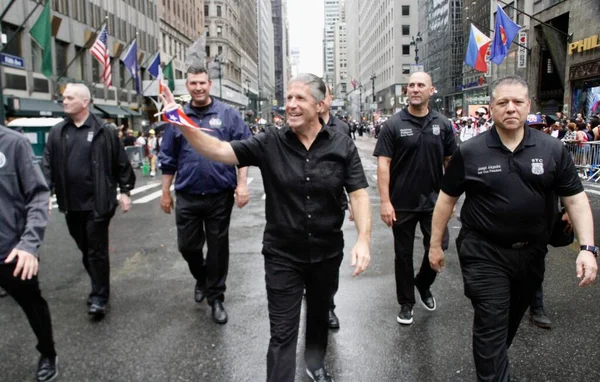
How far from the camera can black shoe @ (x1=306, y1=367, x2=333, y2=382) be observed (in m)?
3.55

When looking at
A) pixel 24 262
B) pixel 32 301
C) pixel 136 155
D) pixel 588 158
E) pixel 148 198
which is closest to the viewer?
pixel 24 262

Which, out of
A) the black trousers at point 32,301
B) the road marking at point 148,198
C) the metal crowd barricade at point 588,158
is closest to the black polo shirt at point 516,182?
the black trousers at point 32,301

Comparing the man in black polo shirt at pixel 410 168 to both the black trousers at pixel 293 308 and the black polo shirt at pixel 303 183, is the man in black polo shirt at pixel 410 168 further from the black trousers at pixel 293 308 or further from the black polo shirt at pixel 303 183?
the black polo shirt at pixel 303 183

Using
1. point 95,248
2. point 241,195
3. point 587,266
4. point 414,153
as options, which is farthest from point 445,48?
point 587,266

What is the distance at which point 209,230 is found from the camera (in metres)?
4.95

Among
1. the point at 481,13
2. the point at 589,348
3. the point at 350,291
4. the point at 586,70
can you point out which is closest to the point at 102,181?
the point at 350,291

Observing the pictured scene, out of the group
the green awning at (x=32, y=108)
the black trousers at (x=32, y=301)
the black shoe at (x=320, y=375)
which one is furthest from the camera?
the green awning at (x=32, y=108)

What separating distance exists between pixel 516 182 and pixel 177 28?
66.6m

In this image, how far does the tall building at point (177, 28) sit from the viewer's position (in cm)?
5897

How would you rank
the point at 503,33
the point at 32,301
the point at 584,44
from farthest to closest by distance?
the point at 584,44
the point at 503,33
the point at 32,301

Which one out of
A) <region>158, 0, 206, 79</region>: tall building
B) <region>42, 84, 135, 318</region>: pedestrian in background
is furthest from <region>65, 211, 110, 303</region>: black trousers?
<region>158, 0, 206, 79</region>: tall building

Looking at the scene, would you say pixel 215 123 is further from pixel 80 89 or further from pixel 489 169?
pixel 489 169

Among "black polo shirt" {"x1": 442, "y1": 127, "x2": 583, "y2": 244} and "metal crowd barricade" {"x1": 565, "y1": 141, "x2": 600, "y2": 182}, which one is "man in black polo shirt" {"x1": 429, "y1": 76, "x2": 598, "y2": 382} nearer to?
"black polo shirt" {"x1": 442, "y1": 127, "x2": 583, "y2": 244}

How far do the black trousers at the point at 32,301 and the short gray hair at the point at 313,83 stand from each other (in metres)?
2.18
